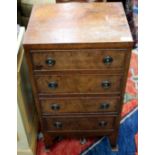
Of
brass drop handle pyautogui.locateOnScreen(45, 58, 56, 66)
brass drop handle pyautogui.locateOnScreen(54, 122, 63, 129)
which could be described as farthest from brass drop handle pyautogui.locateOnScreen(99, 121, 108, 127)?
brass drop handle pyautogui.locateOnScreen(45, 58, 56, 66)

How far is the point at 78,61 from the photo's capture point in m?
1.16

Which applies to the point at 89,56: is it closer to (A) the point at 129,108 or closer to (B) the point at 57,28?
(B) the point at 57,28

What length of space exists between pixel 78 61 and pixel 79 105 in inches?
12.0

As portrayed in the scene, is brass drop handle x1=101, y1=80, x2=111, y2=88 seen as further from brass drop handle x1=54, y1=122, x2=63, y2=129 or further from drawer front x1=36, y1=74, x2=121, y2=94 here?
brass drop handle x1=54, y1=122, x2=63, y2=129

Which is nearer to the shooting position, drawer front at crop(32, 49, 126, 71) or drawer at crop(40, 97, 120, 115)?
drawer front at crop(32, 49, 126, 71)

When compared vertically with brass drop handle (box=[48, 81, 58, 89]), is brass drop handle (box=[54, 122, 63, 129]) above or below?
below

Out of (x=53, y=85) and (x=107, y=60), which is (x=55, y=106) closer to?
(x=53, y=85)

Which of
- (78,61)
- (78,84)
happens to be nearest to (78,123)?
(78,84)

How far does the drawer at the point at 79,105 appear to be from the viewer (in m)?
1.33

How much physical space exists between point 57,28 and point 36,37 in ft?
0.39

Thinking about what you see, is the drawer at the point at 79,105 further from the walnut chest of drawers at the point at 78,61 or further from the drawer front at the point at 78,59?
the drawer front at the point at 78,59

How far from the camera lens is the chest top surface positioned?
1.10m

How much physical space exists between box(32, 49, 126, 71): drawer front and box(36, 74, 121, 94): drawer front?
0.06m
